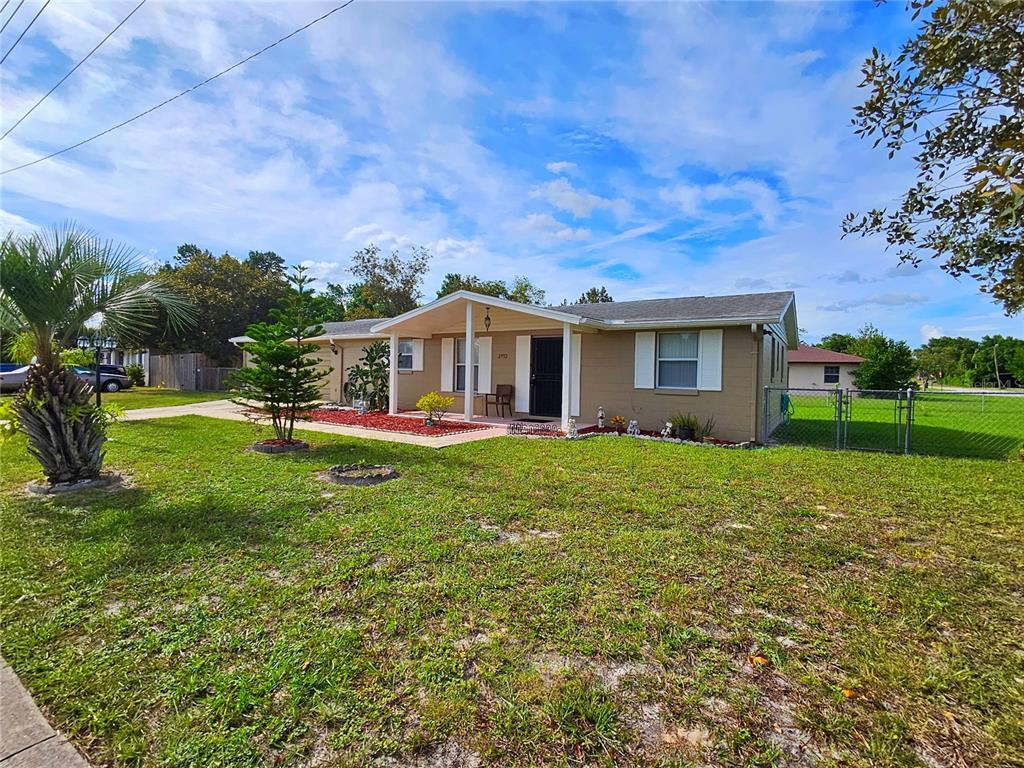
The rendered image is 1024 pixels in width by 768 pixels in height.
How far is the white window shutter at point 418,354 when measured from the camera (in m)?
14.5

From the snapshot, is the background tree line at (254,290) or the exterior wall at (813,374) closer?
the background tree line at (254,290)

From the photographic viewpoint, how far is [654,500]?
5.19 metres

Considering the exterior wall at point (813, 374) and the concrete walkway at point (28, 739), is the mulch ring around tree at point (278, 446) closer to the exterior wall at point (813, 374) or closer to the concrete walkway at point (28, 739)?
the concrete walkway at point (28, 739)

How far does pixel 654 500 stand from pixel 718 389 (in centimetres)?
546

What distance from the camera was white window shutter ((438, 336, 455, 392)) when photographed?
14102 mm

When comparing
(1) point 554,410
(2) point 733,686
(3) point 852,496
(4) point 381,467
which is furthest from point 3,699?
(1) point 554,410

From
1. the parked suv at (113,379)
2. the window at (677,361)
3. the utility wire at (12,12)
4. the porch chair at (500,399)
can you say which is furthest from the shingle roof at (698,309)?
the parked suv at (113,379)

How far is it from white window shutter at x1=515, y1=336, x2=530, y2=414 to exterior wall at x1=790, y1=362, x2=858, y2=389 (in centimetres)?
2915

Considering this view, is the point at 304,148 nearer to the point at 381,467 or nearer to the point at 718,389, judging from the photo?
the point at 381,467

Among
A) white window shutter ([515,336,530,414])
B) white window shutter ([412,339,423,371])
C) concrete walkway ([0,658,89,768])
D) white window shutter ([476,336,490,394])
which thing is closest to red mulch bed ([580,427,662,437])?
white window shutter ([515,336,530,414])

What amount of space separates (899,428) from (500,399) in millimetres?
8527

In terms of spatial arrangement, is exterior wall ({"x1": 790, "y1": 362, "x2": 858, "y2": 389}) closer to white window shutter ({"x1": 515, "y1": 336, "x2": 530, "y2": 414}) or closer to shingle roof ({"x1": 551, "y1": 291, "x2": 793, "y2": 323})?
shingle roof ({"x1": 551, "y1": 291, "x2": 793, "y2": 323})

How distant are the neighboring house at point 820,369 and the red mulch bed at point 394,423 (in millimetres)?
31456

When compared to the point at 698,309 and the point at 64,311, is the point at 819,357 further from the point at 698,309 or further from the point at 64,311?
the point at 64,311
